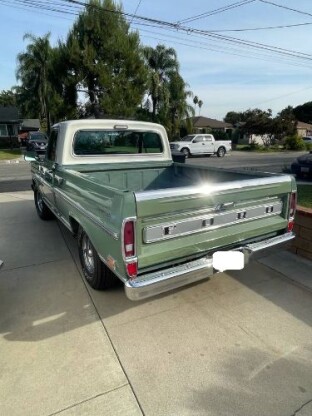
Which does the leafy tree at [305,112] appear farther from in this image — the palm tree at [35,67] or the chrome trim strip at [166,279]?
the chrome trim strip at [166,279]

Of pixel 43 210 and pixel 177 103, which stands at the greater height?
pixel 177 103

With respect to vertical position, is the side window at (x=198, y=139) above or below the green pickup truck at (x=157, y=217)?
above

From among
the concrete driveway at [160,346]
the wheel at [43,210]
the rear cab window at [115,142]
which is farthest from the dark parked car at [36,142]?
the concrete driveway at [160,346]

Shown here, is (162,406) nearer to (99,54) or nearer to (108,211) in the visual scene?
(108,211)

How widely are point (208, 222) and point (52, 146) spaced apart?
3069mm

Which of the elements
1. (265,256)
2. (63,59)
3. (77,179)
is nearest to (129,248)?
(77,179)

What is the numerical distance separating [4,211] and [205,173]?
5.14 m

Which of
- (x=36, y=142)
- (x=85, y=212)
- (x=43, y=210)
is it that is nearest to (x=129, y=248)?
(x=85, y=212)

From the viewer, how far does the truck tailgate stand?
2436 millimetres

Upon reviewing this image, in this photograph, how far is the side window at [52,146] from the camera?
4.58 metres

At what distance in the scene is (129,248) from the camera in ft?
7.75

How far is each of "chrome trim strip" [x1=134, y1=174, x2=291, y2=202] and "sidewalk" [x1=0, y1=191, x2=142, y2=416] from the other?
A: 52.9 inches

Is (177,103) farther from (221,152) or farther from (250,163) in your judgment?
(250,163)

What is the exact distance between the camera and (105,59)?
25.0 meters
